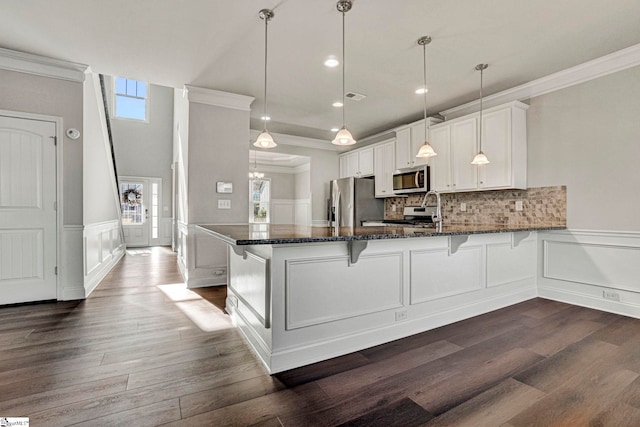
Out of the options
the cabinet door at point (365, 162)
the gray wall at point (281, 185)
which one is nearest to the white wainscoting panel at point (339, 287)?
the cabinet door at point (365, 162)

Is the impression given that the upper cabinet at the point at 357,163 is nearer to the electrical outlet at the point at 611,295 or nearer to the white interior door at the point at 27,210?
the electrical outlet at the point at 611,295

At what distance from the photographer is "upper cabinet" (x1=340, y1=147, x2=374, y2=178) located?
5.92 meters

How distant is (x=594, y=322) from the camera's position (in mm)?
2832

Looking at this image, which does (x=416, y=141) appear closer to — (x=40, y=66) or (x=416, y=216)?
(x=416, y=216)

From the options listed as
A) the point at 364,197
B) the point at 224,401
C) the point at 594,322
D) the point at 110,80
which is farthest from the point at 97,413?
the point at 110,80

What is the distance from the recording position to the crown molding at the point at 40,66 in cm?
311

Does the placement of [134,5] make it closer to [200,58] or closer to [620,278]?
[200,58]

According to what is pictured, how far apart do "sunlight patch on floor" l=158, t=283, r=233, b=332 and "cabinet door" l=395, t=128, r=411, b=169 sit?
3614mm

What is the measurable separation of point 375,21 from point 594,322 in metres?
3.35

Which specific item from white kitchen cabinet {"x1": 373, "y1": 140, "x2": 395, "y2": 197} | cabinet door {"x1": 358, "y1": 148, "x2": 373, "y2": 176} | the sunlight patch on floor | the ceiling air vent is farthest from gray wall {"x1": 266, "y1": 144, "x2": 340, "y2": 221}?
the sunlight patch on floor

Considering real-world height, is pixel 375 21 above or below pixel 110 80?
below

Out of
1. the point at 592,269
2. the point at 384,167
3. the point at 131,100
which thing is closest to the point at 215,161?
the point at 384,167

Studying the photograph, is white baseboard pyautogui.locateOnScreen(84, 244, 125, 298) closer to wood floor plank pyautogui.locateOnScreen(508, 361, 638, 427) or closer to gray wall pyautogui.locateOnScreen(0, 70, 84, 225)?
gray wall pyautogui.locateOnScreen(0, 70, 84, 225)

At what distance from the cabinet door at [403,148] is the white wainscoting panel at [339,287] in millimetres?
Answer: 2964
